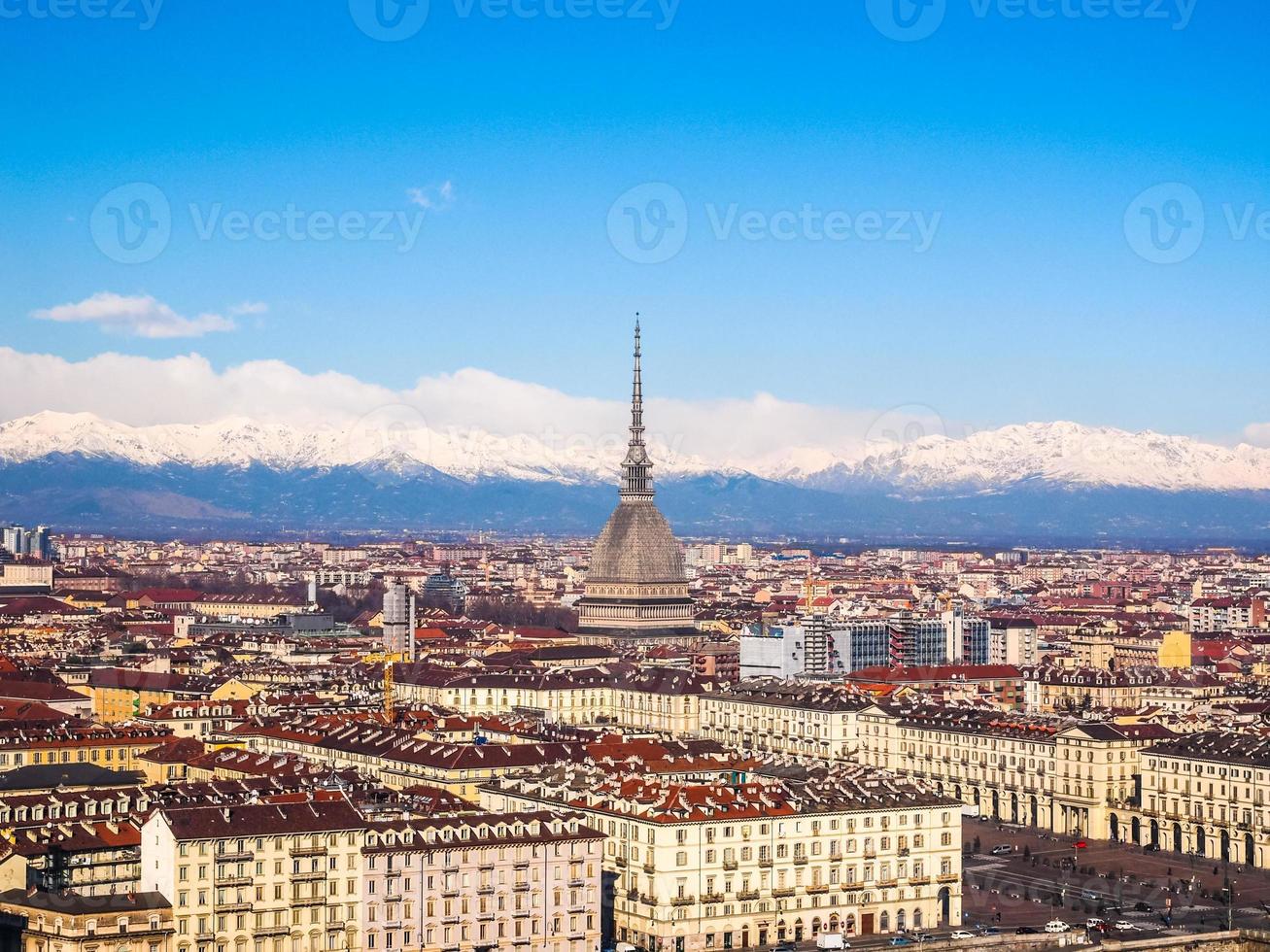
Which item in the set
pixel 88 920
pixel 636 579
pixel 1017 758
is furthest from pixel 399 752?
pixel 636 579

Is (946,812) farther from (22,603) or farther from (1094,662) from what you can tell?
(22,603)

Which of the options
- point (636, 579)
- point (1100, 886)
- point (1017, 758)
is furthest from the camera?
point (636, 579)

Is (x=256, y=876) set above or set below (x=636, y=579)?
below

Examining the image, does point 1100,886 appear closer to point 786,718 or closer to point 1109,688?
point 786,718

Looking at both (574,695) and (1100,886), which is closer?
(1100,886)

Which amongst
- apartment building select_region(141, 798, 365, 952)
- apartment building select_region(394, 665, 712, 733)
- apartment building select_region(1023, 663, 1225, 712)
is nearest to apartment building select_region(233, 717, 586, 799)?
apartment building select_region(141, 798, 365, 952)

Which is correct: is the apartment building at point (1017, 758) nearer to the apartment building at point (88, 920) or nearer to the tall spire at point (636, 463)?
the apartment building at point (88, 920)

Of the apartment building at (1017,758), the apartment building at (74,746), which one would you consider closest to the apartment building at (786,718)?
the apartment building at (1017,758)
